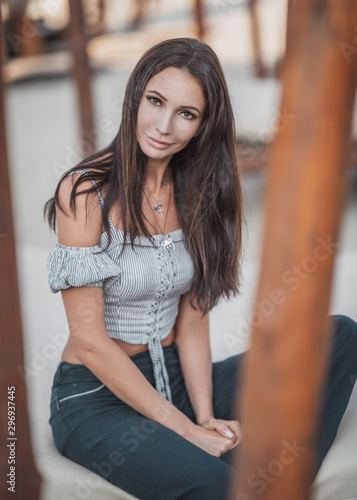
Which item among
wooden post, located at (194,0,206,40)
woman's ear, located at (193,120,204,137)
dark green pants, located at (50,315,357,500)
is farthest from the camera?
wooden post, located at (194,0,206,40)

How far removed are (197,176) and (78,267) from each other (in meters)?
0.37

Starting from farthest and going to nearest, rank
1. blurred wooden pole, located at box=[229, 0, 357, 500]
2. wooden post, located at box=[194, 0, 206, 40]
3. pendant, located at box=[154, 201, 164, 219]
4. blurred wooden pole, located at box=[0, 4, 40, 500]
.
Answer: wooden post, located at box=[194, 0, 206, 40], pendant, located at box=[154, 201, 164, 219], blurred wooden pole, located at box=[0, 4, 40, 500], blurred wooden pole, located at box=[229, 0, 357, 500]

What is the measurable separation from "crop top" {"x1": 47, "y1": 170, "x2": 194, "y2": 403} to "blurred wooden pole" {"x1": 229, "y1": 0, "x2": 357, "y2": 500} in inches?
18.9

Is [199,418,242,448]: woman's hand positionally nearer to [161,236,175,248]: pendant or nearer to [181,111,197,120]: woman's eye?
[161,236,175,248]: pendant

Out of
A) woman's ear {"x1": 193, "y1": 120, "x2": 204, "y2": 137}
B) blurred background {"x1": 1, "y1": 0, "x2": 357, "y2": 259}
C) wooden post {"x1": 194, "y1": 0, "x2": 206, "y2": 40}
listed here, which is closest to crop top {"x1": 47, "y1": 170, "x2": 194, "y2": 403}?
woman's ear {"x1": 193, "y1": 120, "x2": 204, "y2": 137}

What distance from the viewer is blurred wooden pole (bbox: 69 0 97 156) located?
3773 millimetres

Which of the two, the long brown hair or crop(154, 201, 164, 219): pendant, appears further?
crop(154, 201, 164, 219): pendant

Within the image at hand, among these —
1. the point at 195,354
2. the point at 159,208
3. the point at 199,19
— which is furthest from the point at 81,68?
the point at 195,354

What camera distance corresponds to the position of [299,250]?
3.10 ft

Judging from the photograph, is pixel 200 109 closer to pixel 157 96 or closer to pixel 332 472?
pixel 157 96

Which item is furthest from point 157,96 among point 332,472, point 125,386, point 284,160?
point 332,472

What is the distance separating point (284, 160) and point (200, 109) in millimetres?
505

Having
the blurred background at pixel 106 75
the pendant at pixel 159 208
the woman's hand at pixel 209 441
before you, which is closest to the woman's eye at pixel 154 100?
the pendant at pixel 159 208

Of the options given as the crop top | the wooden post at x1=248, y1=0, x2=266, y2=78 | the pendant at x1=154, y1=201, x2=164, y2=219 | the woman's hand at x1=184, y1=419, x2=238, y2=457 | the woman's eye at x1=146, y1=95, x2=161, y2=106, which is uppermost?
the wooden post at x1=248, y1=0, x2=266, y2=78
